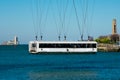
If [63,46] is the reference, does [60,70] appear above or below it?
below

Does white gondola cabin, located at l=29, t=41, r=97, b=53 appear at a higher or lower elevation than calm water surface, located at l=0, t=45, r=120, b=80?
higher

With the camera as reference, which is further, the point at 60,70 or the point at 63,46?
the point at 63,46

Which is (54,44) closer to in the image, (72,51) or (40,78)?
(72,51)

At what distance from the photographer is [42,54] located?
149750 millimetres

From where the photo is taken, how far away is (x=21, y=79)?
61.6 m

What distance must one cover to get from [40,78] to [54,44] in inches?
3167

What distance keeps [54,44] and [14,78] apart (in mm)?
80241

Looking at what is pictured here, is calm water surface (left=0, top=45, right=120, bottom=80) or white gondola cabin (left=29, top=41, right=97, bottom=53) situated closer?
calm water surface (left=0, top=45, right=120, bottom=80)

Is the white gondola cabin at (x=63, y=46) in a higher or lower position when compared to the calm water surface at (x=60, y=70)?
higher

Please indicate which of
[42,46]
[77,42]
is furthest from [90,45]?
[42,46]

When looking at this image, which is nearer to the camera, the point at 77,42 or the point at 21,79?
the point at 21,79

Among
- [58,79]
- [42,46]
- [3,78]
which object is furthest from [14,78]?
[42,46]

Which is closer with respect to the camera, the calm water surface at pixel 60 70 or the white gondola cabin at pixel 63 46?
the calm water surface at pixel 60 70

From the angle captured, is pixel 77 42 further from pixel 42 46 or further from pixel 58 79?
pixel 58 79
